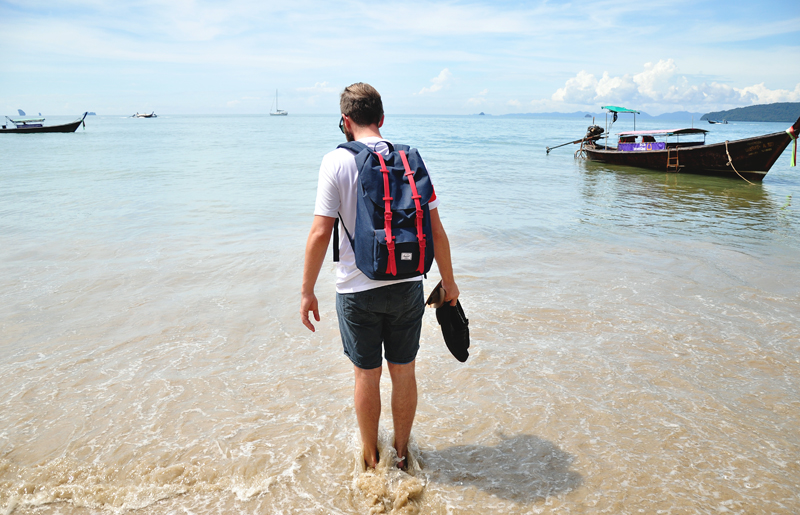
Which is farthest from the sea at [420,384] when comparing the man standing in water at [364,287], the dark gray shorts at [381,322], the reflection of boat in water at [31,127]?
the reflection of boat in water at [31,127]

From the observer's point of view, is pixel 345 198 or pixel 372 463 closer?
pixel 345 198

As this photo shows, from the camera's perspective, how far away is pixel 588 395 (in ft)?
12.6

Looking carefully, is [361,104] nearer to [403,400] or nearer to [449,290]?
[449,290]

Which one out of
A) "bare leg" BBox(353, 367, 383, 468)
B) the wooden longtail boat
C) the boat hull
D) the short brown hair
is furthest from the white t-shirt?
the boat hull

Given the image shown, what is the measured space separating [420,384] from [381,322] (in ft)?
5.39

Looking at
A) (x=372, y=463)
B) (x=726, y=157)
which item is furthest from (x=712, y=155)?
(x=372, y=463)

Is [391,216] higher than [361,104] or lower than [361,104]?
Result: lower

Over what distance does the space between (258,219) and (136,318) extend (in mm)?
5637

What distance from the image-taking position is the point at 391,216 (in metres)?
2.32

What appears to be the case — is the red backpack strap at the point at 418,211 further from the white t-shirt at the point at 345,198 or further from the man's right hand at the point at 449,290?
the man's right hand at the point at 449,290

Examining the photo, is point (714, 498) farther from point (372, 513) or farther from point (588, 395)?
point (372, 513)

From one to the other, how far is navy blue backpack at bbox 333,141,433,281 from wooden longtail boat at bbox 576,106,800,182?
20565 millimetres

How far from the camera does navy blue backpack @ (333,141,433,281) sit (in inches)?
91.4

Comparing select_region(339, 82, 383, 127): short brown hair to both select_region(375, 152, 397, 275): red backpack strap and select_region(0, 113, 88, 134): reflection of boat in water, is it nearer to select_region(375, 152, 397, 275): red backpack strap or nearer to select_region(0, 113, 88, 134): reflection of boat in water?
select_region(375, 152, 397, 275): red backpack strap
